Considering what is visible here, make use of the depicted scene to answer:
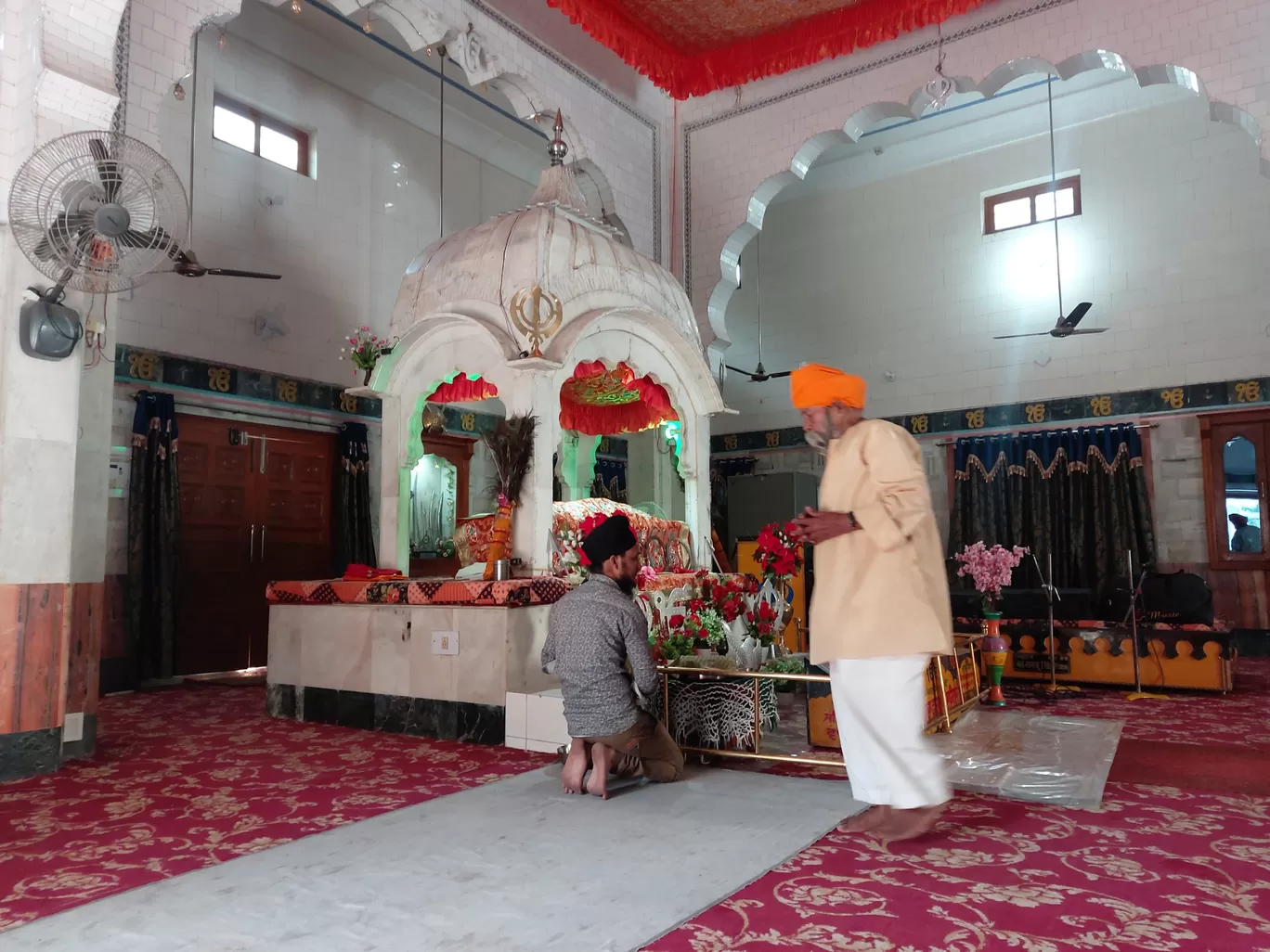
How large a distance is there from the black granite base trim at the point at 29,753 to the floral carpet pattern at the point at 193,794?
7cm

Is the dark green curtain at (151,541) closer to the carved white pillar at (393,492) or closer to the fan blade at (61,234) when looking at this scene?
the carved white pillar at (393,492)

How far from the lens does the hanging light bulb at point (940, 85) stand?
8172 mm

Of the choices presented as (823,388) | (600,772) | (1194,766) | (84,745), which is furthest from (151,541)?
(1194,766)

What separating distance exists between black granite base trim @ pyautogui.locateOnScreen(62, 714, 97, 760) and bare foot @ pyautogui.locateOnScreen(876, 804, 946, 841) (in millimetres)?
4093

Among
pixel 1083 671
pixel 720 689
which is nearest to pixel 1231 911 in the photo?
pixel 720 689

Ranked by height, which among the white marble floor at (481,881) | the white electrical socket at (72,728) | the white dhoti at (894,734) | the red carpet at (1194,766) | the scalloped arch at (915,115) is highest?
the scalloped arch at (915,115)

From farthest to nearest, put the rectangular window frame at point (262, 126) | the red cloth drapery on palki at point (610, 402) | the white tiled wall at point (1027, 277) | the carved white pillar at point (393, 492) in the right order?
1. the white tiled wall at point (1027, 277)
2. the rectangular window frame at point (262, 126)
3. the red cloth drapery on palki at point (610, 402)
4. the carved white pillar at point (393, 492)

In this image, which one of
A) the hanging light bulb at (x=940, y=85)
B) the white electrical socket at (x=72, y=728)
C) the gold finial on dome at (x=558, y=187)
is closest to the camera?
the white electrical socket at (x=72, y=728)

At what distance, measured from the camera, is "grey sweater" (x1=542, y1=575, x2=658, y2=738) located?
393 cm

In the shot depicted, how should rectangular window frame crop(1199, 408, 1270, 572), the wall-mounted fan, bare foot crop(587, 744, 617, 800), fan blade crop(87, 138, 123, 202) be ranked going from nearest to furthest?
bare foot crop(587, 744, 617, 800) < the wall-mounted fan < fan blade crop(87, 138, 123, 202) < rectangular window frame crop(1199, 408, 1270, 572)

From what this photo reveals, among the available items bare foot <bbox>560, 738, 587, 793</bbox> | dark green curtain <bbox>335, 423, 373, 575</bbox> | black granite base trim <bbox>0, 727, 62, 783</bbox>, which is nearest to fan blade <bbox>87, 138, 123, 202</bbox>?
black granite base trim <bbox>0, 727, 62, 783</bbox>

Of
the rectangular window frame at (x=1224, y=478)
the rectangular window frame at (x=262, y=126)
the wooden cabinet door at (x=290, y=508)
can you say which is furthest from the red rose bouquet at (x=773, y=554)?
the rectangular window frame at (x=1224, y=478)

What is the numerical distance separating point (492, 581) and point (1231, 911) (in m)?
3.70

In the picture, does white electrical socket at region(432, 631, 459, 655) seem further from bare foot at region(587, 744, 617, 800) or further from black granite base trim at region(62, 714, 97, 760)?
black granite base trim at region(62, 714, 97, 760)
